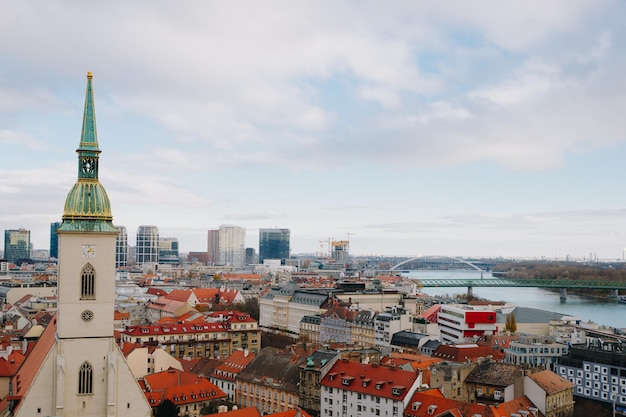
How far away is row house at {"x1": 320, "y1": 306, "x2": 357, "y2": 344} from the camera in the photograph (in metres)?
68.2

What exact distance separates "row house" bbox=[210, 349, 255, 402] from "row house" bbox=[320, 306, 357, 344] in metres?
21.5

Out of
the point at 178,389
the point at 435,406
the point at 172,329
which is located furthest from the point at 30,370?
the point at 172,329

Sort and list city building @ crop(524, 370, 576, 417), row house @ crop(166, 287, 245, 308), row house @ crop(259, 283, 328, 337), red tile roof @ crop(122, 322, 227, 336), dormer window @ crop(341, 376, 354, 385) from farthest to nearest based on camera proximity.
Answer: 1. row house @ crop(166, 287, 245, 308)
2. row house @ crop(259, 283, 328, 337)
3. red tile roof @ crop(122, 322, 227, 336)
4. dormer window @ crop(341, 376, 354, 385)
5. city building @ crop(524, 370, 576, 417)

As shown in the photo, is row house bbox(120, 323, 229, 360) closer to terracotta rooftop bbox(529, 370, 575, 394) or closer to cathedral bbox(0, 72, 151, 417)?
terracotta rooftop bbox(529, 370, 575, 394)

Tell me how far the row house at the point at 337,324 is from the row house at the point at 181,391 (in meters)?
28.4

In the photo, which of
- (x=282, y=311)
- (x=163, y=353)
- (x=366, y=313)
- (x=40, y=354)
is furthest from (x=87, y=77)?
(x=282, y=311)

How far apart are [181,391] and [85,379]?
594 inches

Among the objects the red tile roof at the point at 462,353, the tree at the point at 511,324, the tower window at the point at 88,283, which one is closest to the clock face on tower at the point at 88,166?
the tower window at the point at 88,283

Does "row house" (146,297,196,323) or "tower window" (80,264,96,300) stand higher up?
"tower window" (80,264,96,300)

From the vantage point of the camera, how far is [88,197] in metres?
24.4

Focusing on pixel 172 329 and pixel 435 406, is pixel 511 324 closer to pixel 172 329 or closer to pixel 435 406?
pixel 172 329

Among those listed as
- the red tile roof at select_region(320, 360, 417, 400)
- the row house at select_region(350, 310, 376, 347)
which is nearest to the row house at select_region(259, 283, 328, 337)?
the row house at select_region(350, 310, 376, 347)

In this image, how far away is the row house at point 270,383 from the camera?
41.0 m

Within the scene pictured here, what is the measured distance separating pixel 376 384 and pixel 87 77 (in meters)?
21.5
